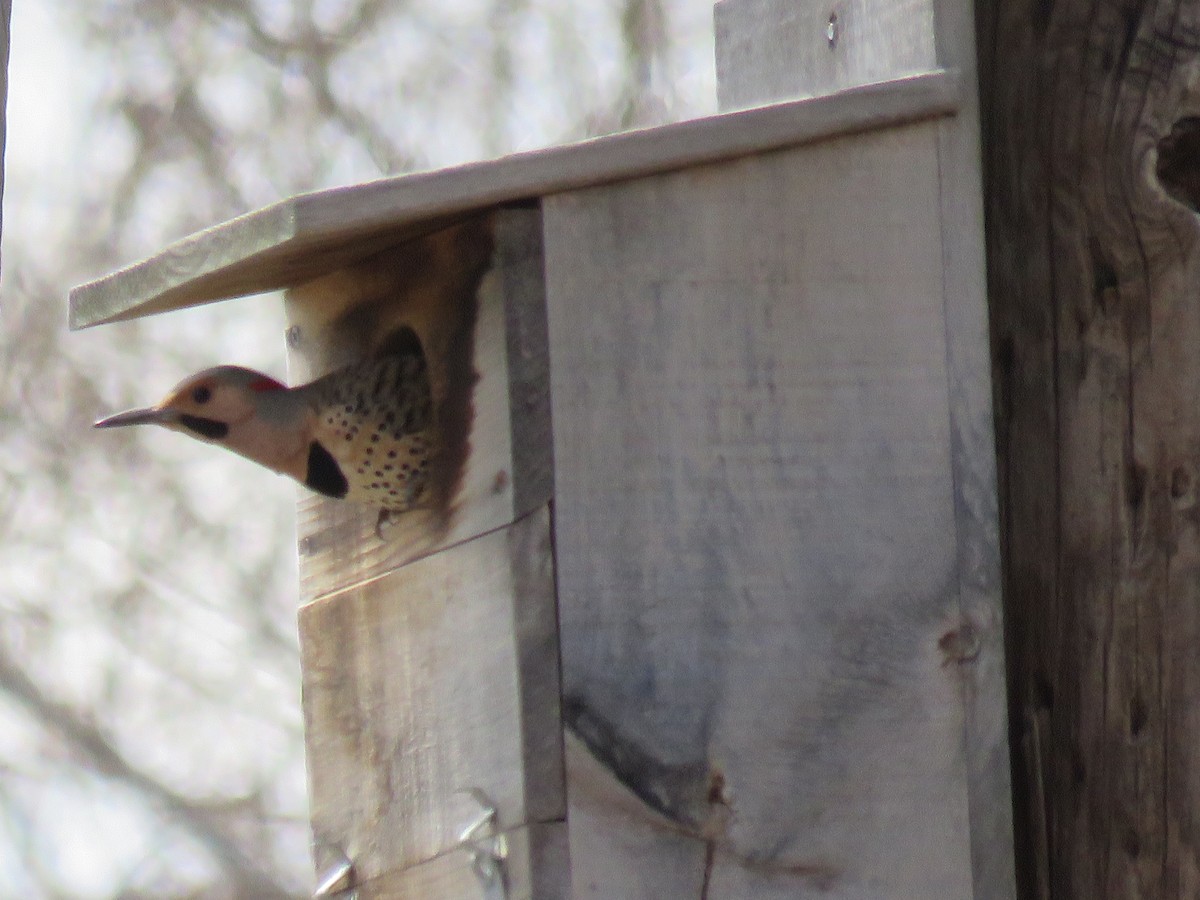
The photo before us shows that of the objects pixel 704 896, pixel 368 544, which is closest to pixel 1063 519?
pixel 704 896

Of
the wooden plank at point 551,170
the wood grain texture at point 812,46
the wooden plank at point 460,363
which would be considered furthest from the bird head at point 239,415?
the wood grain texture at point 812,46

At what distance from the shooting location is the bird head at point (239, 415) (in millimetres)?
2803

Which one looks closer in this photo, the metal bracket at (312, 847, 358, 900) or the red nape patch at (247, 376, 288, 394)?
the metal bracket at (312, 847, 358, 900)

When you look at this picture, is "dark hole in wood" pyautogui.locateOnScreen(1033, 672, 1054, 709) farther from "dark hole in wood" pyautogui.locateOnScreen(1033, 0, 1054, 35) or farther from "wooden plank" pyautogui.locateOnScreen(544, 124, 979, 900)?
"dark hole in wood" pyautogui.locateOnScreen(1033, 0, 1054, 35)

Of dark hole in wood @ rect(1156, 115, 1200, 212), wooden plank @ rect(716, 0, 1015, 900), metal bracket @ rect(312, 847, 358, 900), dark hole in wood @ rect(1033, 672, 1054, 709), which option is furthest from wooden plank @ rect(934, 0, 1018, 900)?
metal bracket @ rect(312, 847, 358, 900)

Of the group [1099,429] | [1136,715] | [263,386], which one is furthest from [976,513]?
[263,386]

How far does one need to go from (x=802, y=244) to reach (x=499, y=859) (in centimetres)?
79

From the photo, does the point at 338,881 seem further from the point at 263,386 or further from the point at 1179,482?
the point at 1179,482

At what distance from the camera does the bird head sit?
2.80 meters

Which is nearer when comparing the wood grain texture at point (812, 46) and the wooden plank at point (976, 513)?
the wooden plank at point (976, 513)

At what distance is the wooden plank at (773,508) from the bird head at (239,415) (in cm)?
75

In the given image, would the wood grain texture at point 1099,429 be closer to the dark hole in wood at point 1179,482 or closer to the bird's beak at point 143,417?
the dark hole in wood at point 1179,482

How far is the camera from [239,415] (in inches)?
111

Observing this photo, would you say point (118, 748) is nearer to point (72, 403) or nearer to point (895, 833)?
point (72, 403)
